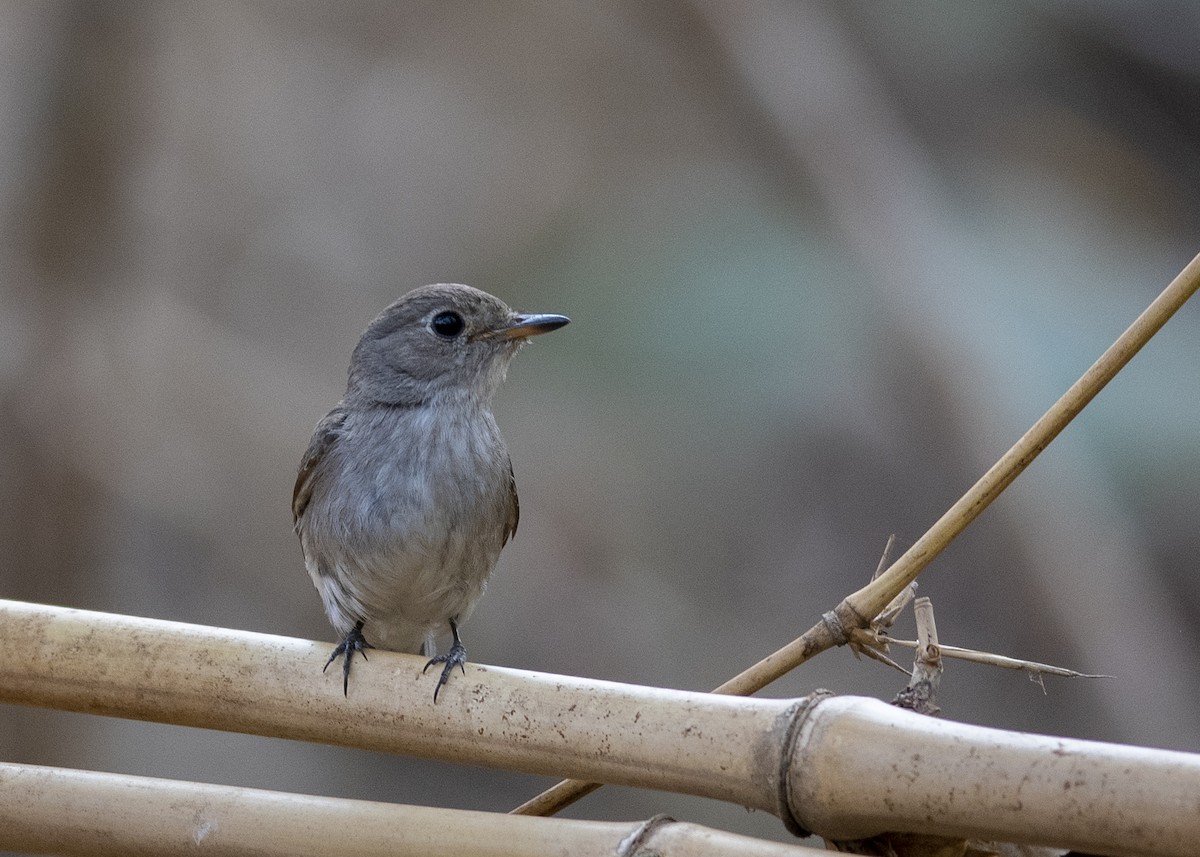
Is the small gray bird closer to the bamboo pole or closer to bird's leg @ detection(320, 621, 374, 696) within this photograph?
bird's leg @ detection(320, 621, 374, 696)

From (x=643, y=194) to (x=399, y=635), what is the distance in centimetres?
292

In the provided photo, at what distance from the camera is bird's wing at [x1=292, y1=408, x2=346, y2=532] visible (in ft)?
8.77

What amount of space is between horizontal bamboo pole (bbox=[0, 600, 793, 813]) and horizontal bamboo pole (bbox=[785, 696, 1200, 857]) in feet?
0.26

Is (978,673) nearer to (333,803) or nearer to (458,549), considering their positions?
(458,549)

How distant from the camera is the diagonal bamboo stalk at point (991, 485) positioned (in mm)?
1446

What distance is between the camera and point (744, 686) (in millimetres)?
1622

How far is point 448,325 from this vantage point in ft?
8.89

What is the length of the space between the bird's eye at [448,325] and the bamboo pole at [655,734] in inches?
38.4

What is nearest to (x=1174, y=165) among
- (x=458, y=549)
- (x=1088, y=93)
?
(x=1088, y=93)

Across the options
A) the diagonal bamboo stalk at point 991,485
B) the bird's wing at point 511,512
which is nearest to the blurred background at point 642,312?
the bird's wing at point 511,512

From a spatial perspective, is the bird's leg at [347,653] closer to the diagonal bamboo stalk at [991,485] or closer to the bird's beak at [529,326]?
the diagonal bamboo stalk at [991,485]

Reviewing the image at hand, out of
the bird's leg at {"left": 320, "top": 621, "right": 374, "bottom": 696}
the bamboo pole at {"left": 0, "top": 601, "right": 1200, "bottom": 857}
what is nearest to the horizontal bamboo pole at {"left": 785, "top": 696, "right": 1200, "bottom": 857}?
the bamboo pole at {"left": 0, "top": 601, "right": 1200, "bottom": 857}

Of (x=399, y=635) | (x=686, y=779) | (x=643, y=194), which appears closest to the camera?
(x=686, y=779)

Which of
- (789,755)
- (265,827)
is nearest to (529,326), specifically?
(265,827)
